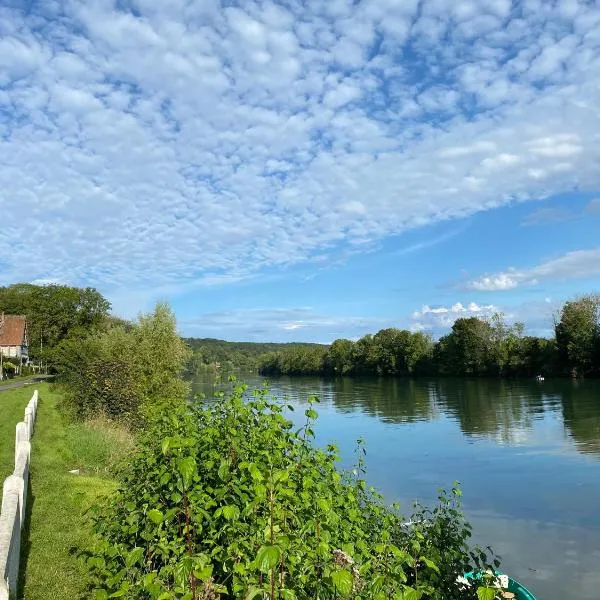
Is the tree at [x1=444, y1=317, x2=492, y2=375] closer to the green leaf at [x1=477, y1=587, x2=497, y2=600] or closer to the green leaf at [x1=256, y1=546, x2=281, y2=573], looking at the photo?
the green leaf at [x1=477, y1=587, x2=497, y2=600]

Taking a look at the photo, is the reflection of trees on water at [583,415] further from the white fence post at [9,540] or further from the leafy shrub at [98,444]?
the white fence post at [9,540]

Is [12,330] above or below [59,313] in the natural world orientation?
below

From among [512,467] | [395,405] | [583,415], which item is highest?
[583,415]

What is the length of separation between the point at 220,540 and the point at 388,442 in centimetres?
2681

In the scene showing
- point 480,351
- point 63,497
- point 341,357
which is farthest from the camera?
point 341,357

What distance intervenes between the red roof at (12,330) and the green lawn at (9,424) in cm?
4078

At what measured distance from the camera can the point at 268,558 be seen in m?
2.91

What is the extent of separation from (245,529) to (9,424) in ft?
64.4

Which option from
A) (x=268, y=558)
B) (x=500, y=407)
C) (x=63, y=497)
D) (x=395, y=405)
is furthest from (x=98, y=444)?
(x=395, y=405)

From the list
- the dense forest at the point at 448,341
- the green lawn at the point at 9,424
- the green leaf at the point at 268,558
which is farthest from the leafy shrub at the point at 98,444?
the dense forest at the point at 448,341

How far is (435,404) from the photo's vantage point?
168ft

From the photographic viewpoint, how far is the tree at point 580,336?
70.2m

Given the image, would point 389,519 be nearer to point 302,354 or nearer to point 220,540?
point 220,540

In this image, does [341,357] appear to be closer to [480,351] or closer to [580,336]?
[480,351]
